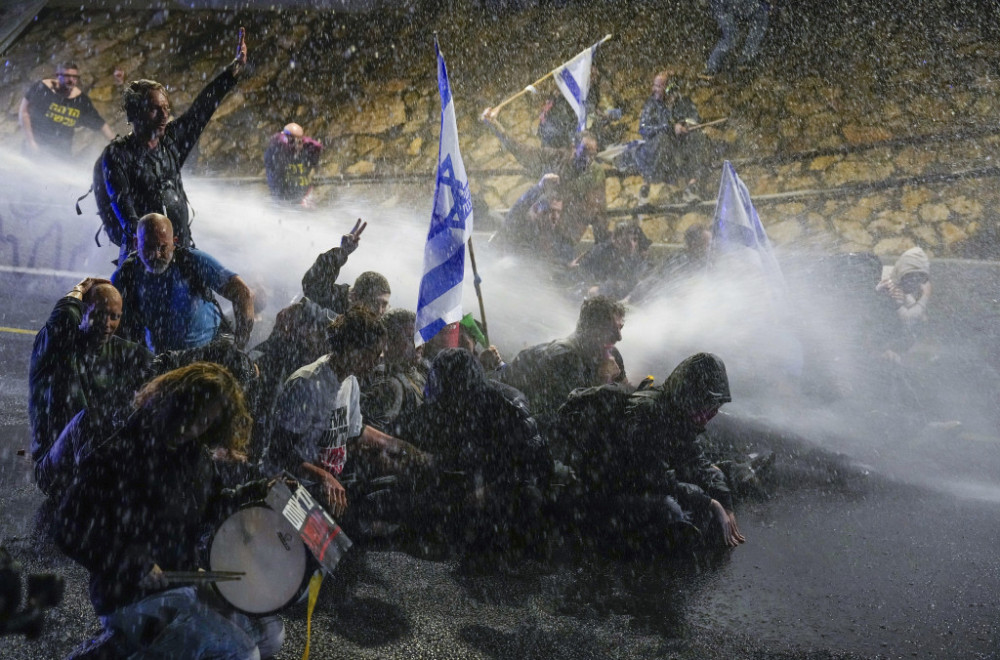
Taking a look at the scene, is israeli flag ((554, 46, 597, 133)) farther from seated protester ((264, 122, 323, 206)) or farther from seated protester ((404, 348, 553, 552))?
seated protester ((404, 348, 553, 552))

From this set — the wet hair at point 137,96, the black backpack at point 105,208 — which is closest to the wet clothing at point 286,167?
the black backpack at point 105,208

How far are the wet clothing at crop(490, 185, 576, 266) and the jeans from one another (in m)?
7.88

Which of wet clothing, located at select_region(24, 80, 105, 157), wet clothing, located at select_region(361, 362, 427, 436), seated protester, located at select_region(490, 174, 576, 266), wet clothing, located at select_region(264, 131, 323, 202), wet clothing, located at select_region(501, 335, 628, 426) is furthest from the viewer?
wet clothing, located at select_region(24, 80, 105, 157)

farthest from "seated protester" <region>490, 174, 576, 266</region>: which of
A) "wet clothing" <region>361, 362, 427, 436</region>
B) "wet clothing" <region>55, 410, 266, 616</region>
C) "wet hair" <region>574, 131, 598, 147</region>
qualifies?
"wet clothing" <region>55, 410, 266, 616</region>

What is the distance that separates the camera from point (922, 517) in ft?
20.0

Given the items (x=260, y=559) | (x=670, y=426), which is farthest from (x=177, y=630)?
(x=670, y=426)

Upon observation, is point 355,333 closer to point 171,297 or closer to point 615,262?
point 171,297

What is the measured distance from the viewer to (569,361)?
582 centimetres

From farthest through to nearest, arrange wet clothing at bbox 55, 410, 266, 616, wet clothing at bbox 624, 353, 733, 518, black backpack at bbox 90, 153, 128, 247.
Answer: black backpack at bbox 90, 153, 128, 247, wet clothing at bbox 624, 353, 733, 518, wet clothing at bbox 55, 410, 266, 616

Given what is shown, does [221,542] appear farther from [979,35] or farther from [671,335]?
[979,35]

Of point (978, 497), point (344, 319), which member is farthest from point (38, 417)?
point (978, 497)

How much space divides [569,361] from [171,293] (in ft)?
8.55

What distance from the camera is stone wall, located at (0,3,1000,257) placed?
1214 centimetres

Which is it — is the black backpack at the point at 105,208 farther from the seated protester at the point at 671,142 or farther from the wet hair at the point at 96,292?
the seated protester at the point at 671,142
